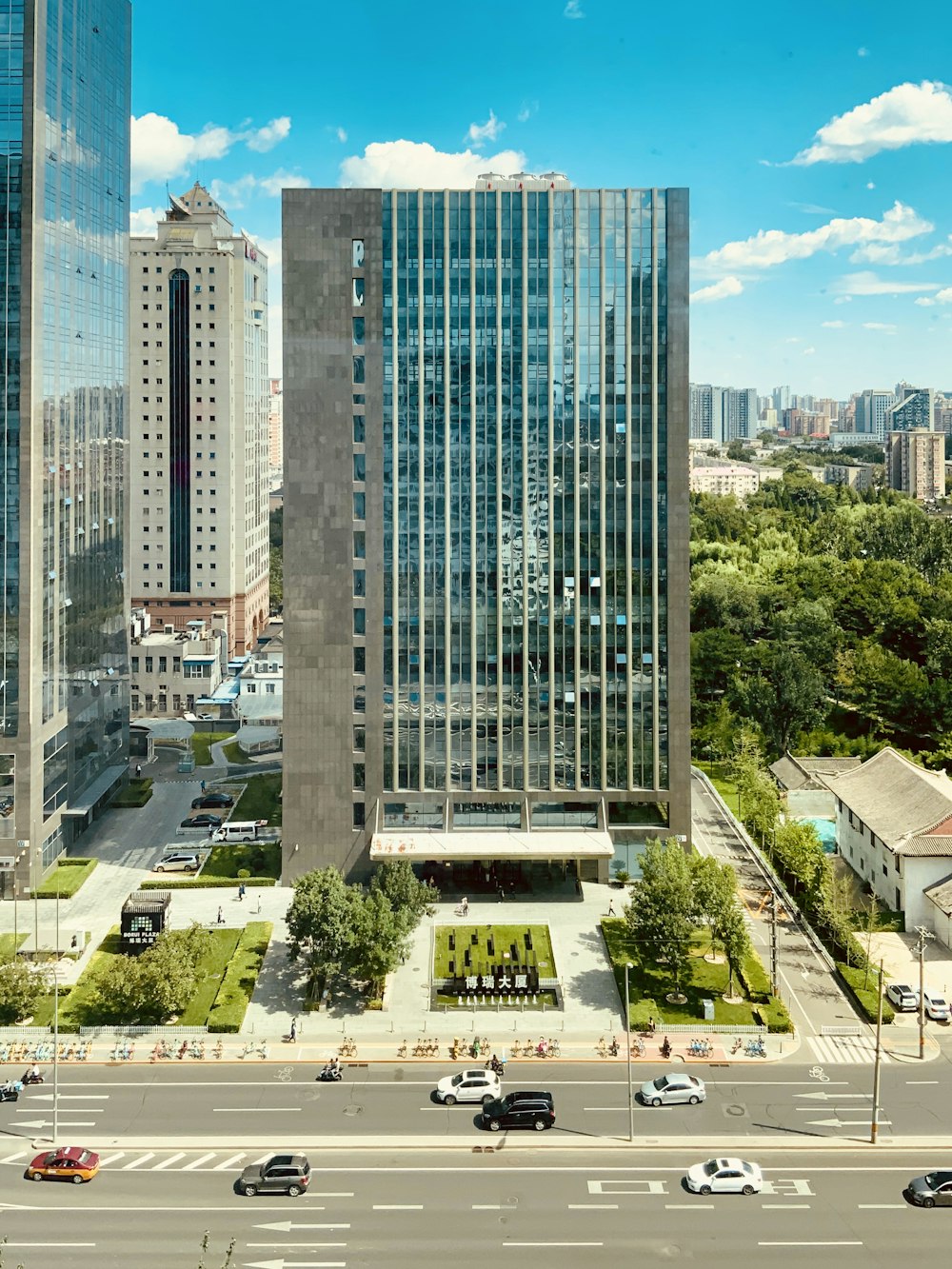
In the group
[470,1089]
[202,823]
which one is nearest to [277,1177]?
[470,1089]

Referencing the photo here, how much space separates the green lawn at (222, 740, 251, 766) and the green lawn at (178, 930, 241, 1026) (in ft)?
153

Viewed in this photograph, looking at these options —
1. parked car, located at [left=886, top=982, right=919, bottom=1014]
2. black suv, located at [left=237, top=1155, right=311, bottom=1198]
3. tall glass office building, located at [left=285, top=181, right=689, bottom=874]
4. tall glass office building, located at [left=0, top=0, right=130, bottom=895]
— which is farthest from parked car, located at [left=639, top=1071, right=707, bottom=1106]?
tall glass office building, located at [left=0, top=0, right=130, bottom=895]

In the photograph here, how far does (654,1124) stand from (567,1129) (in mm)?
4006

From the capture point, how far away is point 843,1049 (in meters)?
59.4

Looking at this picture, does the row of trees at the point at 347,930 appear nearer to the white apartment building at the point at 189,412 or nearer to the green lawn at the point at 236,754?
the green lawn at the point at 236,754

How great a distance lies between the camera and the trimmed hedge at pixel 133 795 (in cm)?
10288

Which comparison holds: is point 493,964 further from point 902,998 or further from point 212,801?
point 212,801

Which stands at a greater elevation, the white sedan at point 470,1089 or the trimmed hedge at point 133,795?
the trimmed hedge at point 133,795

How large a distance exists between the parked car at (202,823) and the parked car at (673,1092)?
51.9m

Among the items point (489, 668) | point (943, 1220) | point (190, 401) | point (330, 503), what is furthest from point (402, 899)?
point (190, 401)

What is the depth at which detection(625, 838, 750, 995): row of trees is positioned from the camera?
64.9m

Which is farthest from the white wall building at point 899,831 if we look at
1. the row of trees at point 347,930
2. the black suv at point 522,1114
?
the black suv at point 522,1114

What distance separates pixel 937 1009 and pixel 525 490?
4165cm

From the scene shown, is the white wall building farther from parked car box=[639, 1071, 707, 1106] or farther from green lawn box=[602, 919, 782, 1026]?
parked car box=[639, 1071, 707, 1106]
